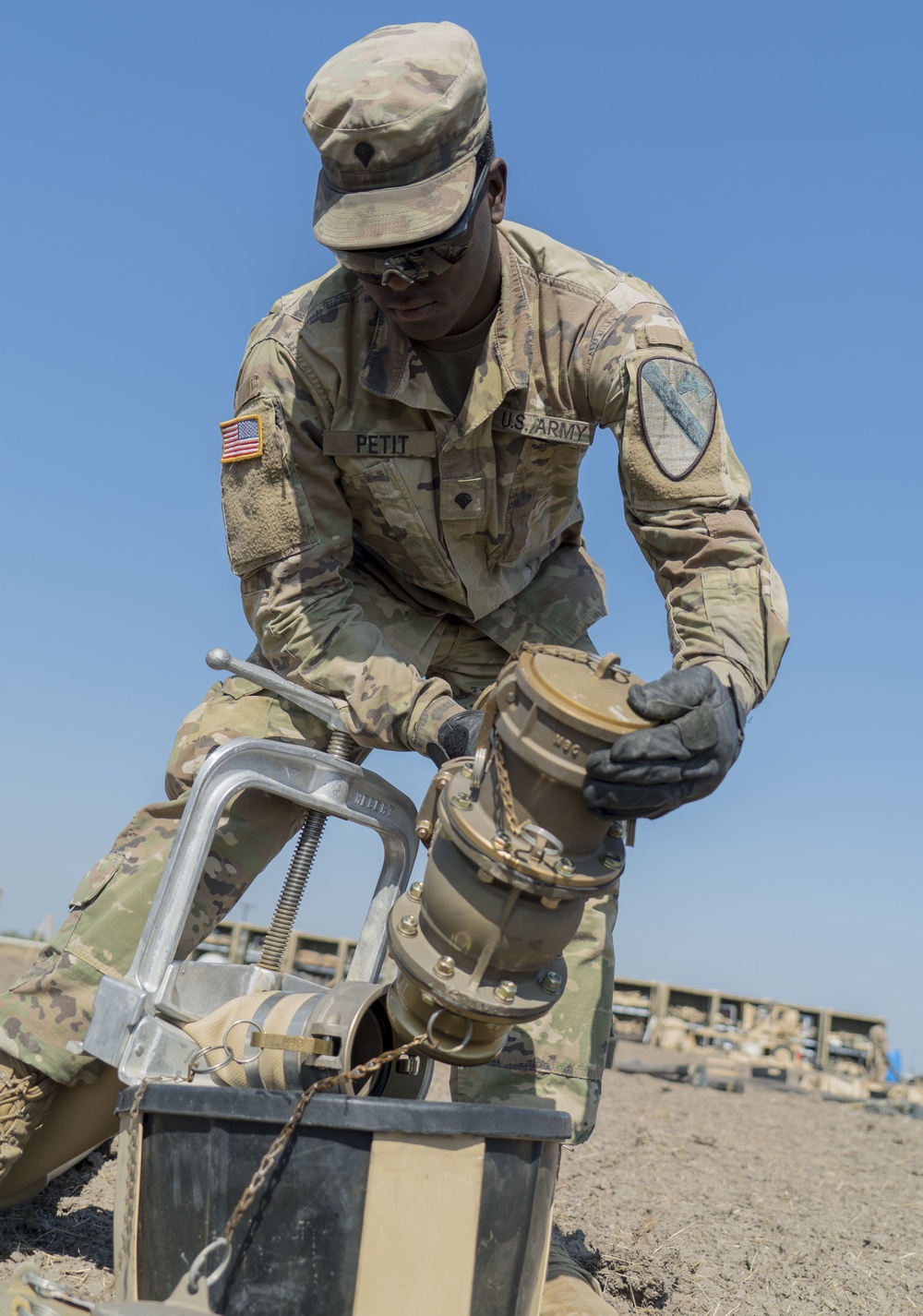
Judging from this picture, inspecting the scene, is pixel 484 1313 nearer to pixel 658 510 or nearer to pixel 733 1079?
pixel 658 510

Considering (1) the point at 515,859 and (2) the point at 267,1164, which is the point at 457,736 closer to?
(1) the point at 515,859

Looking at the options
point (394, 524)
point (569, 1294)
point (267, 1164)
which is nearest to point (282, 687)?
point (394, 524)

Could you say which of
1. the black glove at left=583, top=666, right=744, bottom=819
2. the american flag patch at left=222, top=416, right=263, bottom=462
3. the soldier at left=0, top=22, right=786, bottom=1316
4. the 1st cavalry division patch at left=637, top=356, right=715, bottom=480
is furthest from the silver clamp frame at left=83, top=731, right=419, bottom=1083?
the 1st cavalry division patch at left=637, top=356, right=715, bottom=480

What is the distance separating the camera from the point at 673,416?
9.27 ft

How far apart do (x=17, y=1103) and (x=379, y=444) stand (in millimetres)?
1797

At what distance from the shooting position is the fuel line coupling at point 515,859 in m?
2.07

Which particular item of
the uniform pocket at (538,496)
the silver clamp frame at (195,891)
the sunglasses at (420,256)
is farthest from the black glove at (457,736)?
the sunglasses at (420,256)

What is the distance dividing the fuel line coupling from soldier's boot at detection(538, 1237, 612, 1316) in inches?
24.8

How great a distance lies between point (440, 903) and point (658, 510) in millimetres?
1128

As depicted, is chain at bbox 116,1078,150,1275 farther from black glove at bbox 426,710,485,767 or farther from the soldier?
black glove at bbox 426,710,485,767

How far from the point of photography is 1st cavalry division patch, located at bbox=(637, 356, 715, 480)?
2809 millimetres

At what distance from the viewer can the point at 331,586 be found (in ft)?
10.9

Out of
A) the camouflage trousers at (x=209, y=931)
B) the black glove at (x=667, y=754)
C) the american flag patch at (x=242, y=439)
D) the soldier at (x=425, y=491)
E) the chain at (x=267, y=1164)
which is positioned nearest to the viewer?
the chain at (x=267, y=1164)

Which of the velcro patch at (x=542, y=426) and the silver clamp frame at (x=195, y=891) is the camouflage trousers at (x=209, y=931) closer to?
the silver clamp frame at (x=195, y=891)
